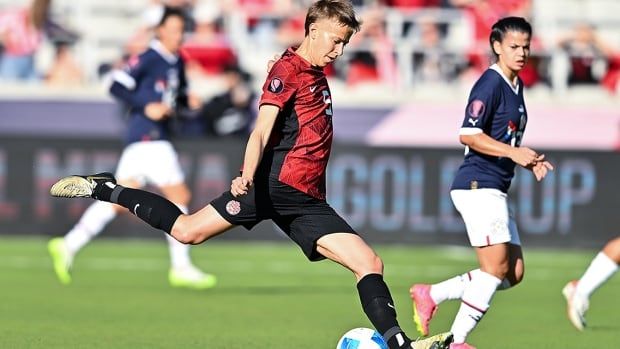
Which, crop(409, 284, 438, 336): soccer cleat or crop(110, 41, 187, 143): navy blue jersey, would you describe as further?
Answer: crop(110, 41, 187, 143): navy blue jersey

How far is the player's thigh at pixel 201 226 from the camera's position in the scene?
822 centimetres

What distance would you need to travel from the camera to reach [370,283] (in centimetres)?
774

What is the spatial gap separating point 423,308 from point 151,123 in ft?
16.9

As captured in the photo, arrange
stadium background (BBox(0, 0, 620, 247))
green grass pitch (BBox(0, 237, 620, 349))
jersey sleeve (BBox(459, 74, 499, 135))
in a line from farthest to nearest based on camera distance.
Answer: stadium background (BBox(0, 0, 620, 247)) < green grass pitch (BBox(0, 237, 620, 349)) < jersey sleeve (BBox(459, 74, 499, 135))

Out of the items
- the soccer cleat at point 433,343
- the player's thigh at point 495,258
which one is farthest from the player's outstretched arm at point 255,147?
the player's thigh at point 495,258

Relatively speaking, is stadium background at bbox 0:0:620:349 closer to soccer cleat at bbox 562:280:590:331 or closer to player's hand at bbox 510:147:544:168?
soccer cleat at bbox 562:280:590:331

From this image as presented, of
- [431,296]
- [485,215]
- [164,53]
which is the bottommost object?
[431,296]

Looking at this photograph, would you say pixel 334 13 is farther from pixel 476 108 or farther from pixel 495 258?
pixel 495 258

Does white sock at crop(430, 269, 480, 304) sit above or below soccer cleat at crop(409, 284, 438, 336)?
above

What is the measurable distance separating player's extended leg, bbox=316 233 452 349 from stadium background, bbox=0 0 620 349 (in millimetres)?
3340

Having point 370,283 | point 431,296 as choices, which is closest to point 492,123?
point 431,296

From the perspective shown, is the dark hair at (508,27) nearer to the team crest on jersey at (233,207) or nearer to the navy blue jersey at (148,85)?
the team crest on jersey at (233,207)

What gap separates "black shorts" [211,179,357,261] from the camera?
798cm

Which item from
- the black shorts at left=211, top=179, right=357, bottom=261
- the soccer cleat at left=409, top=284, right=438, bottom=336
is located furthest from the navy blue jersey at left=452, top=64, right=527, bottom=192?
the black shorts at left=211, top=179, right=357, bottom=261
